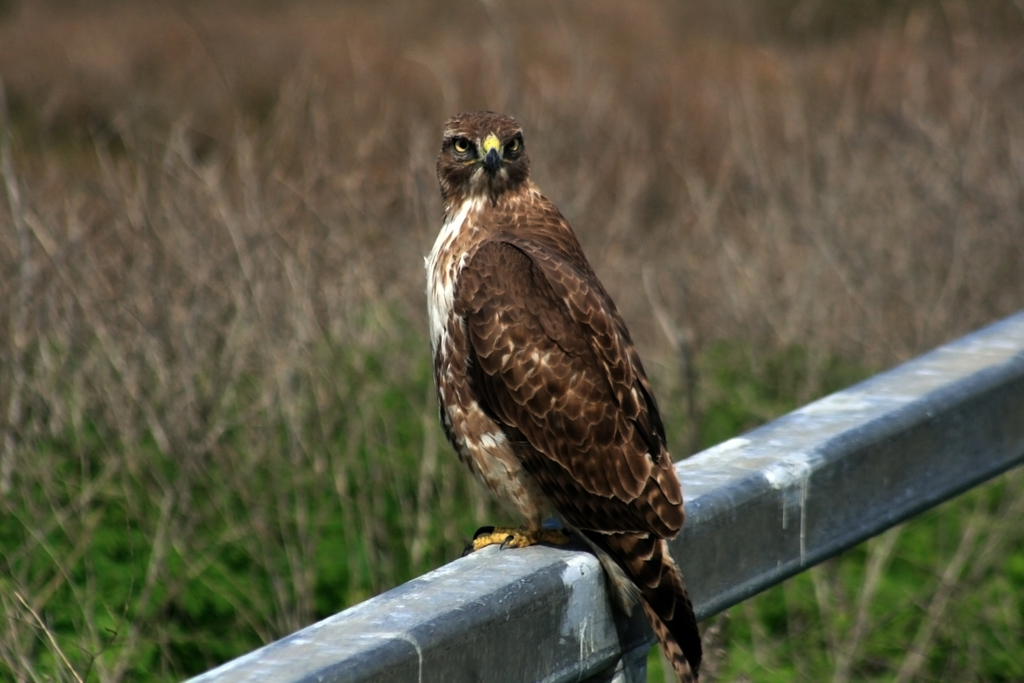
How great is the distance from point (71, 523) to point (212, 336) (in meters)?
0.88

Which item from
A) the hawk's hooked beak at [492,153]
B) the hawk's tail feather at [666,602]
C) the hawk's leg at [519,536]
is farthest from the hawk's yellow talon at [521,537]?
the hawk's hooked beak at [492,153]

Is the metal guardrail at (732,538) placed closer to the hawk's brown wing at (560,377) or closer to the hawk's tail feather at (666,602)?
the hawk's tail feather at (666,602)

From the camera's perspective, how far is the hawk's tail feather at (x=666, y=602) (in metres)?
2.27

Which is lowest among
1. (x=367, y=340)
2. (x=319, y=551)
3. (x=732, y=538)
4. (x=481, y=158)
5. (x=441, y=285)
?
(x=319, y=551)

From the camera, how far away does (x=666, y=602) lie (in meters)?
2.28

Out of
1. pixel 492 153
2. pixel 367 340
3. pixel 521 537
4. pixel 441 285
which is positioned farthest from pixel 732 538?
pixel 367 340

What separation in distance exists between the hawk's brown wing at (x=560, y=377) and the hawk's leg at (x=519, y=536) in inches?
5.7

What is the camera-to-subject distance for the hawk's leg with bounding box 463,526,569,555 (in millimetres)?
3033

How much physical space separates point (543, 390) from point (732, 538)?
31.1 inches

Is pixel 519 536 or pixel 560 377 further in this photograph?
pixel 519 536

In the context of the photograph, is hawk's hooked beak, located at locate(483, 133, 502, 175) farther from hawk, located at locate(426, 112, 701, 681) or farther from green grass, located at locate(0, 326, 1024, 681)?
green grass, located at locate(0, 326, 1024, 681)

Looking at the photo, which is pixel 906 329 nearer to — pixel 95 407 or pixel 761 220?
pixel 761 220

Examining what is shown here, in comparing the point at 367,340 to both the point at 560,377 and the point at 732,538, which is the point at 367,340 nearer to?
the point at 560,377

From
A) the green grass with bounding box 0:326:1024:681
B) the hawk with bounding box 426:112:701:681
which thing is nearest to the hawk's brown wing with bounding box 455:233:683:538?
the hawk with bounding box 426:112:701:681
